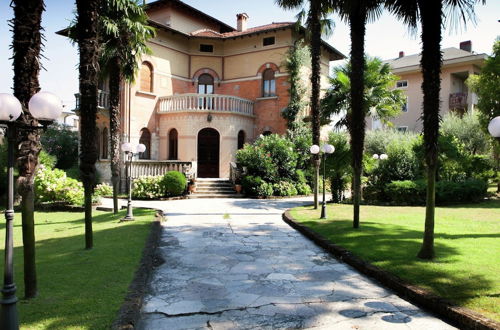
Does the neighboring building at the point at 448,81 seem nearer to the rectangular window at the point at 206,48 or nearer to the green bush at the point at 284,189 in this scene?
the green bush at the point at 284,189

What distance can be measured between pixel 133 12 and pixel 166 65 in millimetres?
11852

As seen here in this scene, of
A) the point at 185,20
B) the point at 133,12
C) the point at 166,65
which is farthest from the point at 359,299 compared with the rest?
the point at 185,20

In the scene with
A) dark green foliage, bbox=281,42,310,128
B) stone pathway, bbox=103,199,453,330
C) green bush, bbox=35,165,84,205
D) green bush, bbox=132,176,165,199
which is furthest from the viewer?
dark green foliage, bbox=281,42,310,128

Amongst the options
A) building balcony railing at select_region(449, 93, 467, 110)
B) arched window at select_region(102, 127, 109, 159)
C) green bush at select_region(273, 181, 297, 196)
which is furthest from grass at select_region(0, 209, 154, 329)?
building balcony railing at select_region(449, 93, 467, 110)

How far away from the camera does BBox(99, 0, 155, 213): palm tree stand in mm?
12711

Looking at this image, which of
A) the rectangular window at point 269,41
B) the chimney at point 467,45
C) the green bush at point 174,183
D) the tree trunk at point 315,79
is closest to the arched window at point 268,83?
the rectangular window at point 269,41

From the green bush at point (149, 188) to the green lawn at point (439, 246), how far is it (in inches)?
337

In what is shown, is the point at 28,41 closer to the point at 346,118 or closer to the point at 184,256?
the point at 184,256

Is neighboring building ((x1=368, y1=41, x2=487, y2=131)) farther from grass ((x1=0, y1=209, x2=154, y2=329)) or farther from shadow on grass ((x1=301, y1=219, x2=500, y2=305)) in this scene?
grass ((x1=0, y1=209, x2=154, y2=329))

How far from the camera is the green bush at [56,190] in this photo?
1548 centimetres

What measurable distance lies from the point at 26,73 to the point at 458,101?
33.0m

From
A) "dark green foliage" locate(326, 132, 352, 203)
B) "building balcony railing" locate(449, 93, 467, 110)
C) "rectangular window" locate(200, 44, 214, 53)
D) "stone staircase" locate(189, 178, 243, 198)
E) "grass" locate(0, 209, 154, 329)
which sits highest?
"rectangular window" locate(200, 44, 214, 53)

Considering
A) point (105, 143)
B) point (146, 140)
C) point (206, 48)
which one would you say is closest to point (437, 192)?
point (146, 140)

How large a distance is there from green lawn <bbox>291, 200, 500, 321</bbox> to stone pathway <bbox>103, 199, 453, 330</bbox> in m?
0.56
